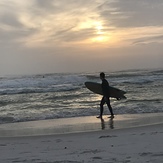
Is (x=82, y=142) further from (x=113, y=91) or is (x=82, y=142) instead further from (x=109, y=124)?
(x=113, y=91)

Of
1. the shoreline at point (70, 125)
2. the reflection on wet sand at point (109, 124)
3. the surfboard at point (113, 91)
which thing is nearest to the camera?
the shoreline at point (70, 125)

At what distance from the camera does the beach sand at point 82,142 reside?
5.36 metres

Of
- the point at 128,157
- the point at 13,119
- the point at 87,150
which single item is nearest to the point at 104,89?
the point at 13,119

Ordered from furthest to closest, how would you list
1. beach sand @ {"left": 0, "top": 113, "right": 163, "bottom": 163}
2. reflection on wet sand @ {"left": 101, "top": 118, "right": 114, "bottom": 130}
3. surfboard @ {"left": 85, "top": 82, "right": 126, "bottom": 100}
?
1. surfboard @ {"left": 85, "top": 82, "right": 126, "bottom": 100}
2. reflection on wet sand @ {"left": 101, "top": 118, "right": 114, "bottom": 130}
3. beach sand @ {"left": 0, "top": 113, "right": 163, "bottom": 163}

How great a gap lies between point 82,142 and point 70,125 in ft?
9.63

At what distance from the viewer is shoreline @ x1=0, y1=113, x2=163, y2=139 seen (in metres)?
8.66

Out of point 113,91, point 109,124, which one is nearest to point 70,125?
point 109,124

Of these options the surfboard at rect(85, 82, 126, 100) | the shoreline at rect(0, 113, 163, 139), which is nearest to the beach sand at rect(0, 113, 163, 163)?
the shoreline at rect(0, 113, 163, 139)

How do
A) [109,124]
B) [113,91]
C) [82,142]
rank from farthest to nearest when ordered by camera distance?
[113,91] < [109,124] < [82,142]

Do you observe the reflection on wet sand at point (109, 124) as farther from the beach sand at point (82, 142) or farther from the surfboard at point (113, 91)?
the surfboard at point (113, 91)

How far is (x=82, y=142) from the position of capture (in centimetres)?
686

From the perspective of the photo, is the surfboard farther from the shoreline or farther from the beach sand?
the beach sand

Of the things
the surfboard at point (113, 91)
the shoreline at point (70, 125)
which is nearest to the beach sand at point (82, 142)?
the shoreline at point (70, 125)

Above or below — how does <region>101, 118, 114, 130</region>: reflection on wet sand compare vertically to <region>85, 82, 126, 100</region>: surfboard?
below
